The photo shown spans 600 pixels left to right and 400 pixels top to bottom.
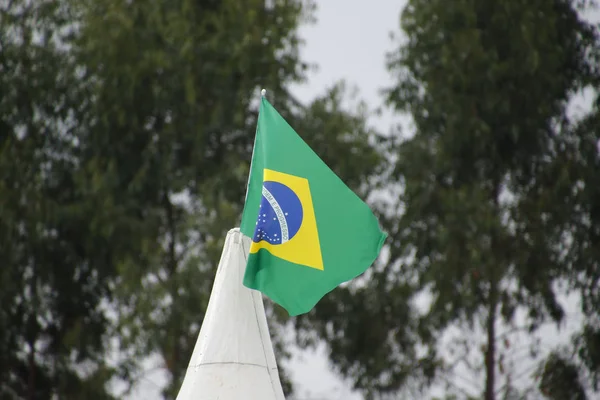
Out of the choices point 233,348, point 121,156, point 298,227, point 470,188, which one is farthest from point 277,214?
point 121,156

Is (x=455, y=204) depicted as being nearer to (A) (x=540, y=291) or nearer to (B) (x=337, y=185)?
(A) (x=540, y=291)

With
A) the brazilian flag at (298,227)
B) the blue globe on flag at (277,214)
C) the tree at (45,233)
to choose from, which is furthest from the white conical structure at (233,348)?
the tree at (45,233)

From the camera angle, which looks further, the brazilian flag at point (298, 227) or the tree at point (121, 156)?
the tree at point (121, 156)

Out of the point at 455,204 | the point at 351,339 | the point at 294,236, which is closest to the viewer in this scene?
the point at 294,236

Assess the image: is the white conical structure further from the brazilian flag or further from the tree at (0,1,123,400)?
the tree at (0,1,123,400)

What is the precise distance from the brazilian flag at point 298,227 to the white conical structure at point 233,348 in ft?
0.75

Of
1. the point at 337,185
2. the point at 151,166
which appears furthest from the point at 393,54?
the point at 337,185

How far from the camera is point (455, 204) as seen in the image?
20281 mm

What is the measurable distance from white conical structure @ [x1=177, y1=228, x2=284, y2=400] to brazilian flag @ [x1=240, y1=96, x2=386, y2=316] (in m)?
0.23

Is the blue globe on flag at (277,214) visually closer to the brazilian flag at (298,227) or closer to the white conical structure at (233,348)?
the brazilian flag at (298,227)

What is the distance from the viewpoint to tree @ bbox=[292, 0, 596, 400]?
2045 cm

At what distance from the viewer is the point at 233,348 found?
8375mm

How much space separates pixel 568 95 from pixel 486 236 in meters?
3.23

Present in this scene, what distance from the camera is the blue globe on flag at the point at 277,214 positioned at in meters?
8.31
